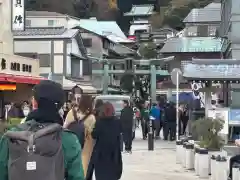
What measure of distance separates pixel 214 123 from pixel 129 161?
3.32 metres

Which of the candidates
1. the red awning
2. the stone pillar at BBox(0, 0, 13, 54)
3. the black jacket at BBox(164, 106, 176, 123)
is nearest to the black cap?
the black jacket at BBox(164, 106, 176, 123)

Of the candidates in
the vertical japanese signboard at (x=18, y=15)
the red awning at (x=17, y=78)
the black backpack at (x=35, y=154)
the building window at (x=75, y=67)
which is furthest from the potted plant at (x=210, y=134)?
the building window at (x=75, y=67)

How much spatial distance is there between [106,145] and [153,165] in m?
7.03

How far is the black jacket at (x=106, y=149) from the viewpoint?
8352 millimetres

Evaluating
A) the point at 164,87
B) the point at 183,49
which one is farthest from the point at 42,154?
the point at 164,87

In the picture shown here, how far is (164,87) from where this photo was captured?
6312 cm

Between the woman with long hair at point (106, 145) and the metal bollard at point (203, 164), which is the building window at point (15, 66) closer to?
the metal bollard at point (203, 164)

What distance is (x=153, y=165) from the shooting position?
599 inches

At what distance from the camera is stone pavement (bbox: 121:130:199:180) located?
12.9 metres

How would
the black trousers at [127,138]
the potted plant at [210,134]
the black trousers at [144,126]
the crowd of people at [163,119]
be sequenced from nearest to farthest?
1. the potted plant at [210,134]
2. the black trousers at [127,138]
3. the crowd of people at [163,119]
4. the black trousers at [144,126]

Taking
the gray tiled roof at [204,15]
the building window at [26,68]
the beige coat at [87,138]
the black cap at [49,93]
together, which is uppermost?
the gray tiled roof at [204,15]

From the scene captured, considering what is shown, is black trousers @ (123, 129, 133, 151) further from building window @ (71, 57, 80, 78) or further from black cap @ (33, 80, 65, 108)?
building window @ (71, 57, 80, 78)

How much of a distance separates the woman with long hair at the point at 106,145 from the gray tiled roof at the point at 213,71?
12.3 m

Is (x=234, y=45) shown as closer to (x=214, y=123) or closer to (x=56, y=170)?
(x=214, y=123)
